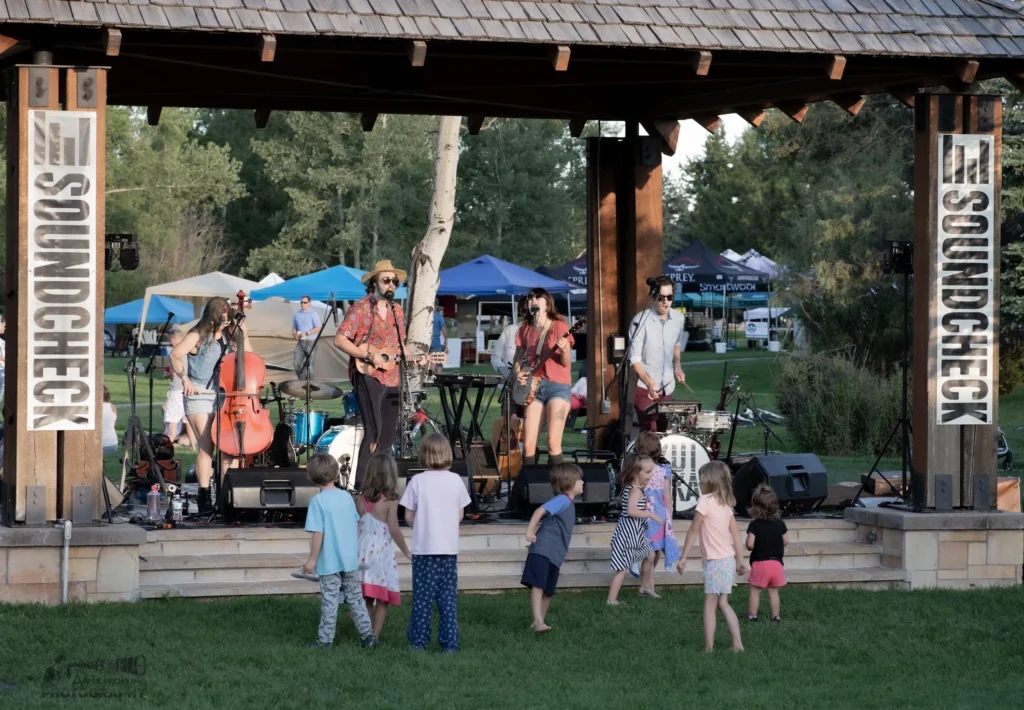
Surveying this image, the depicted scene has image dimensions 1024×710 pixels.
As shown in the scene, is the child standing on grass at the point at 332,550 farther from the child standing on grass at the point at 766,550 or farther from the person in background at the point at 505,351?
the person in background at the point at 505,351

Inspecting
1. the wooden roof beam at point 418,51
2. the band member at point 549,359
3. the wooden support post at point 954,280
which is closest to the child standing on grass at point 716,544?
the wooden support post at point 954,280

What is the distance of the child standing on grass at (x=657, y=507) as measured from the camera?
9.28m

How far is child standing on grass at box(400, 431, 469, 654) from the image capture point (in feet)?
25.3

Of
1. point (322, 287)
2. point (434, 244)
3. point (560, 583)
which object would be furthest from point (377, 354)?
point (322, 287)

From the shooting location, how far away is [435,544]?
25.3 feet

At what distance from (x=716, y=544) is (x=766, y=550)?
923mm

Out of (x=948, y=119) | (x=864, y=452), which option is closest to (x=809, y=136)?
(x=864, y=452)

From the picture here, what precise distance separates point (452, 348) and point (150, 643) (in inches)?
974

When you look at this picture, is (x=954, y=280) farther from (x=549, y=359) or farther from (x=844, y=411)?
(x=844, y=411)

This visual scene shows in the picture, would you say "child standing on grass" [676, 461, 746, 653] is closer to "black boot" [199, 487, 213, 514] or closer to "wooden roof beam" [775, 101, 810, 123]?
"black boot" [199, 487, 213, 514]

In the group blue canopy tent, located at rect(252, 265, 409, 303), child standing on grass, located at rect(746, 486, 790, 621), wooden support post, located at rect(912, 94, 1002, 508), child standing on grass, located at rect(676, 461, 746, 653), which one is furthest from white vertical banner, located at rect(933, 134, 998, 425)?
blue canopy tent, located at rect(252, 265, 409, 303)

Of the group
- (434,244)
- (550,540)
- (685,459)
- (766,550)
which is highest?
(434,244)

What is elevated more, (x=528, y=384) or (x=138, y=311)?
(x=138, y=311)

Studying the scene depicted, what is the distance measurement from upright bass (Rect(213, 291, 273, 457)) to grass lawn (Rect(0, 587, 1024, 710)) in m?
1.98
